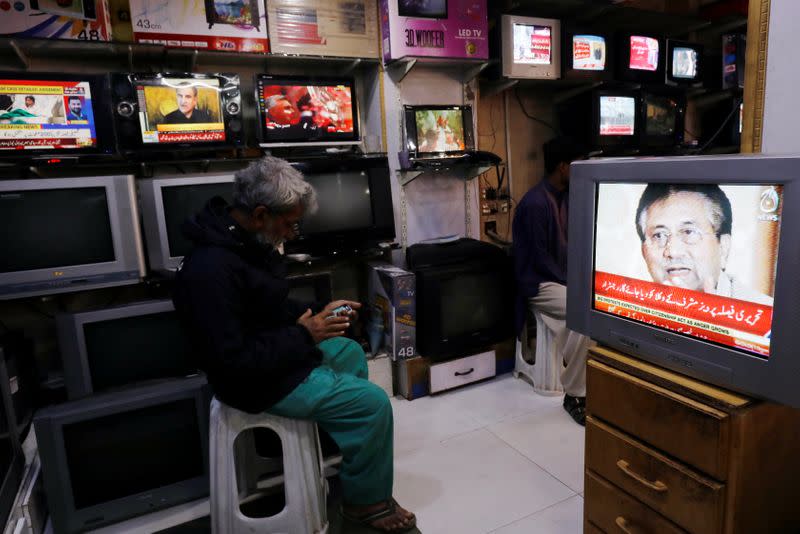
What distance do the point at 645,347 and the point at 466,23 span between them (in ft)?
7.98

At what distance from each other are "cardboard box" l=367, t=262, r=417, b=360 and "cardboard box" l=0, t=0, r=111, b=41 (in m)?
1.80

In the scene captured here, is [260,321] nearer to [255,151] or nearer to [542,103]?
[255,151]

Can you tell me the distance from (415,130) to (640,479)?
2.34 m

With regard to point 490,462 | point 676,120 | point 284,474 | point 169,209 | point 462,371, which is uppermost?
point 676,120

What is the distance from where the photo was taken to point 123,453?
1.86 metres

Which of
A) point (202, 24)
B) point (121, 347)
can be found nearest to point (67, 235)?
point (121, 347)

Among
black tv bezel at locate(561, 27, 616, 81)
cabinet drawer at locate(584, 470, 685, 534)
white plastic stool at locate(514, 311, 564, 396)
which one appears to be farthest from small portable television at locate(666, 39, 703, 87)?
cabinet drawer at locate(584, 470, 685, 534)

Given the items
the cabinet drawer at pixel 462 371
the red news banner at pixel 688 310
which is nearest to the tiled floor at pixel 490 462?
the cabinet drawer at pixel 462 371

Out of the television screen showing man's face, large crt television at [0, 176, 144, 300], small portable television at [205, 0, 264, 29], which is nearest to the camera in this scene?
the television screen showing man's face

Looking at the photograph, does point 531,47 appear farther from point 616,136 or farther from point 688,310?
point 688,310

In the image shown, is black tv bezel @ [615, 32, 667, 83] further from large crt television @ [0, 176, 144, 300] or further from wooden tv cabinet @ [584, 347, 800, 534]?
large crt television @ [0, 176, 144, 300]

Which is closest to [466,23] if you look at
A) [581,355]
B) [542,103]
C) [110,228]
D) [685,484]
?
[542,103]

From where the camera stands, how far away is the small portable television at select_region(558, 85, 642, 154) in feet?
12.0

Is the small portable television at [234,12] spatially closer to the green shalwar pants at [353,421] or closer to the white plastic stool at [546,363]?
the green shalwar pants at [353,421]
